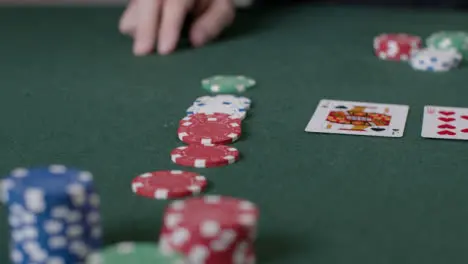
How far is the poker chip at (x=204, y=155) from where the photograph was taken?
147 centimetres

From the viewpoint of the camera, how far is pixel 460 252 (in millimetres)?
1168

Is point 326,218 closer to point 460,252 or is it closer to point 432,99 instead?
point 460,252

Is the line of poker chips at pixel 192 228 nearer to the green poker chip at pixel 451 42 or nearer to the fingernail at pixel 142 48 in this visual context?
the fingernail at pixel 142 48

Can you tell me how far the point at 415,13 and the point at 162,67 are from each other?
3.90ft

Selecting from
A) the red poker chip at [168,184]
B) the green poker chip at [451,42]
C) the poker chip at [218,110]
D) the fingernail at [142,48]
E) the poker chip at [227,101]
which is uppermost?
the green poker chip at [451,42]

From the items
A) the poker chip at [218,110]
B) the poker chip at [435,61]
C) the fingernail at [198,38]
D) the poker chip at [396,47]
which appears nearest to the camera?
the poker chip at [218,110]

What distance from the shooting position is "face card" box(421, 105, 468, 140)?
1.66 meters

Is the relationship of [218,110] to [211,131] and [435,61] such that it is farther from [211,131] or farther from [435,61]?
[435,61]

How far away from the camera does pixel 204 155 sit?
1498 mm

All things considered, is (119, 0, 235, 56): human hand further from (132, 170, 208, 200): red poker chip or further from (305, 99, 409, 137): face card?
(132, 170, 208, 200): red poker chip

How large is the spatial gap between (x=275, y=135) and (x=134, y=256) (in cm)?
72

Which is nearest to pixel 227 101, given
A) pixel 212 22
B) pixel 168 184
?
pixel 168 184

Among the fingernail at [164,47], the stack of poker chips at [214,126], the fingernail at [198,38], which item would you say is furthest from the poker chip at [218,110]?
the fingernail at [198,38]

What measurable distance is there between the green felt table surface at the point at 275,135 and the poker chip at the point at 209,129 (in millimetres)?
28
